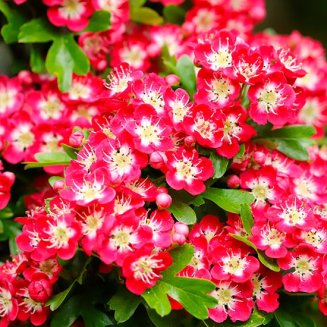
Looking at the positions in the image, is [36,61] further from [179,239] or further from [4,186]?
[179,239]

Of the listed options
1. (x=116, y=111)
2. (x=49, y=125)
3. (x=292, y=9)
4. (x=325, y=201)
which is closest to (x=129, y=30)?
(x=49, y=125)

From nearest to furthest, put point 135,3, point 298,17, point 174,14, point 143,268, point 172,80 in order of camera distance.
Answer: point 143,268
point 172,80
point 135,3
point 174,14
point 298,17

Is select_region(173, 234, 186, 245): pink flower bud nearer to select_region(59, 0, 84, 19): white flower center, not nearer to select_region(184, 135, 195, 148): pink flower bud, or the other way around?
select_region(184, 135, 195, 148): pink flower bud

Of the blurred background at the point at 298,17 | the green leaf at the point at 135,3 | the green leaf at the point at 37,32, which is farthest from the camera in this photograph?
the blurred background at the point at 298,17

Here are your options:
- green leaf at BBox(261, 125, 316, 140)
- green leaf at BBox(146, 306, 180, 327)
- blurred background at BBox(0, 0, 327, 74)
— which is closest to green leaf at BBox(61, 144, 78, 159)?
green leaf at BBox(146, 306, 180, 327)

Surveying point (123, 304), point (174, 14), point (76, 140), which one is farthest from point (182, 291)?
point (174, 14)

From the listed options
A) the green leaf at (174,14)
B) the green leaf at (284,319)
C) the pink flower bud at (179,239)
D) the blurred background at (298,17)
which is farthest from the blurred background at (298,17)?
the pink flower bud at (179,239)

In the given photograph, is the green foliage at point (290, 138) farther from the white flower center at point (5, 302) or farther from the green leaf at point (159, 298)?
the white flower center at point (5, 302)
